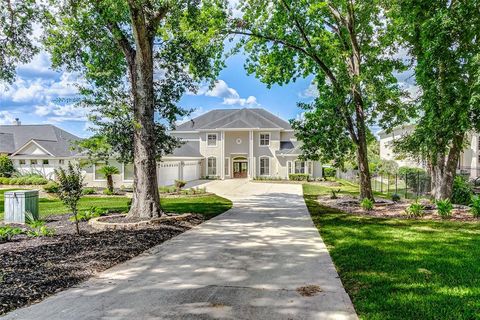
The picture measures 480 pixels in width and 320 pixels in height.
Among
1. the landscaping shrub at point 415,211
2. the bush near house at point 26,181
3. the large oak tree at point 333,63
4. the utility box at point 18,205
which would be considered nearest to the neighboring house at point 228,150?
the bush near house at point 26,181

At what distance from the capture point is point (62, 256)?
20.3 feet

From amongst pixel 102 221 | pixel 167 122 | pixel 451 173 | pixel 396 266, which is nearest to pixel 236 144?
pixel 167 122

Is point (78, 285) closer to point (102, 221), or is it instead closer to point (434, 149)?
point (102, 221)

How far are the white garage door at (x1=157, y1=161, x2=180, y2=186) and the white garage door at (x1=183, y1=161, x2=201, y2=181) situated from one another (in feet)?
6.32

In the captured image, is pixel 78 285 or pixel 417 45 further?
pixel 417 45

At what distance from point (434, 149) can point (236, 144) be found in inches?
904

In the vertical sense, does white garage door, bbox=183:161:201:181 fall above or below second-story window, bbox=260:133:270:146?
below

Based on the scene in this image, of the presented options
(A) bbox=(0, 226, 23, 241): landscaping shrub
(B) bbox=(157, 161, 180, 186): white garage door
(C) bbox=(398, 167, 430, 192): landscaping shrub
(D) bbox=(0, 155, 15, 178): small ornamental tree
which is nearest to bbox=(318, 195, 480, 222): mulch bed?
(C) bbox=(398, 167, 430, 192): landscaping shrub

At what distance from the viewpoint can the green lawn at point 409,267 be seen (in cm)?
395

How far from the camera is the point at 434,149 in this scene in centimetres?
1110

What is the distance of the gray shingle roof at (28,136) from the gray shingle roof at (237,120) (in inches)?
475

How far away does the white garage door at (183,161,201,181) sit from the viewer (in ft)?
93.0

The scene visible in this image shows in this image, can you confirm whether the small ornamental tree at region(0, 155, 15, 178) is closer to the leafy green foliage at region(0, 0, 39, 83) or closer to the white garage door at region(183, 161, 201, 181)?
the white garage door at region(183, 161, 201, 181)

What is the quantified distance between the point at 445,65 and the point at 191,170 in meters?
22.7
